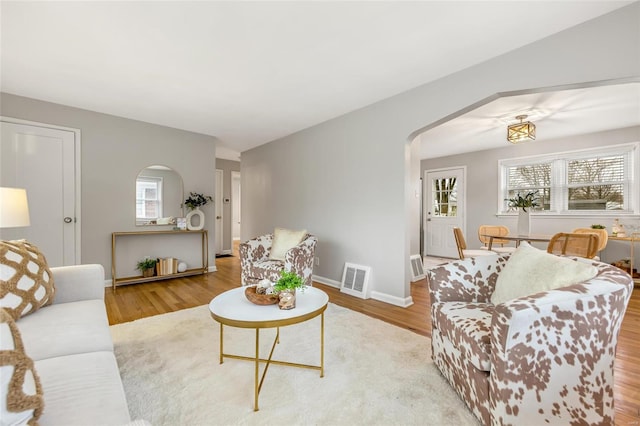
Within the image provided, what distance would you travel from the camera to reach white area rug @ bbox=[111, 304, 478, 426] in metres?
1.47

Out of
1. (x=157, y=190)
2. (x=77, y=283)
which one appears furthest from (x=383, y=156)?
(x=157, y=190)

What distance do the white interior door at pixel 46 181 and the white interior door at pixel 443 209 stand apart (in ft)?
22.0

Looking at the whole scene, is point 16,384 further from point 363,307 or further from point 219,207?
point 219,207

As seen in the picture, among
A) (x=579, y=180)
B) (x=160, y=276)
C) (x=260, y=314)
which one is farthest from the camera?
(x=579, y=180)

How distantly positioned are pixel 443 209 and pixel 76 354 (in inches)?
268

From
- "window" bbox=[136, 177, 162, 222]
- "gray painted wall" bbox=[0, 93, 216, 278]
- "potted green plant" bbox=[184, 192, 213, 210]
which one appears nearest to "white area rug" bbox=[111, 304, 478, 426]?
"gray painted wall" bbox=[0, 93, 216, 278]

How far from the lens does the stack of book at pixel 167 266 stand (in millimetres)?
4312

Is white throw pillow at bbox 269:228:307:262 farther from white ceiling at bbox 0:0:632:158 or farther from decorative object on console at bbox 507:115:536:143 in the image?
decorative object on console at bbox 507:115:536:143

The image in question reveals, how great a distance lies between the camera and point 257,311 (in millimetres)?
1694

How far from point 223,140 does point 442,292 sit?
4683mm

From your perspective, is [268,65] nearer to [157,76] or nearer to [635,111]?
[157,76]

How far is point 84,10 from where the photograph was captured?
6.21 feet

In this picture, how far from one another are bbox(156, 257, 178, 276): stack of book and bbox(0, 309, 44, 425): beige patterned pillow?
12.9 ft

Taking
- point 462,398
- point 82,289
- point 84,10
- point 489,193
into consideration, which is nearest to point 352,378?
point 462,398
